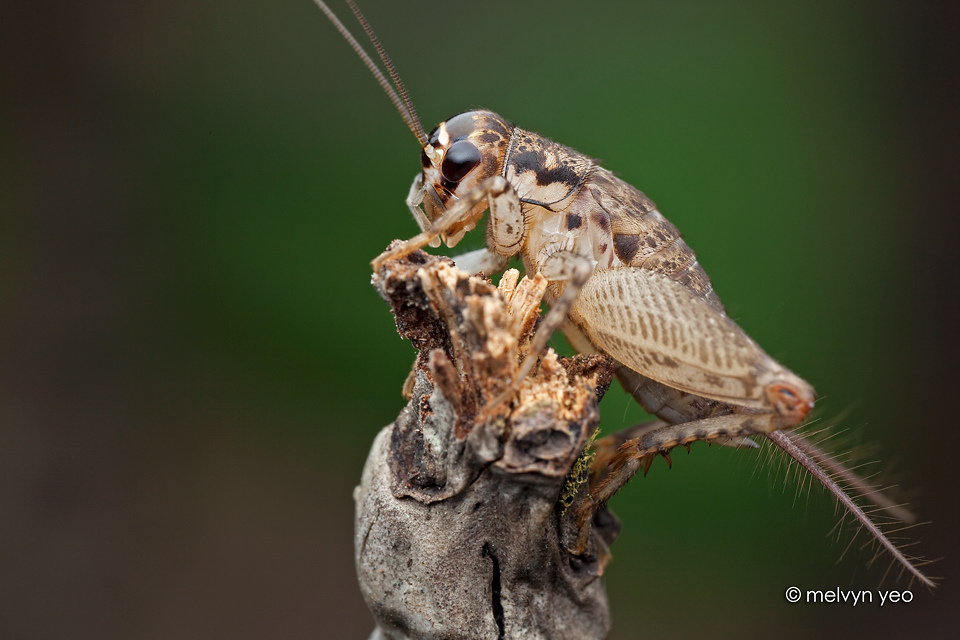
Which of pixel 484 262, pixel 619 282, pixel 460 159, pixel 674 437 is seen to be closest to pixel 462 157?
pixel 460 159

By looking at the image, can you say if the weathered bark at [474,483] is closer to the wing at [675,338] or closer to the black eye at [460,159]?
the wing at [675,338]

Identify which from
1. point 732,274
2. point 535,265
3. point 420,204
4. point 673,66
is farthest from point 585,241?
point 673,66

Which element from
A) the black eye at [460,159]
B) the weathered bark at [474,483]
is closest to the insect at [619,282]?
the black eye at [460,159]

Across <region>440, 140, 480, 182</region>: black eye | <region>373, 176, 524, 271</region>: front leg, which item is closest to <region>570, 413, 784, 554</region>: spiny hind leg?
<region>373, 176, 524, 271</region>: front leg

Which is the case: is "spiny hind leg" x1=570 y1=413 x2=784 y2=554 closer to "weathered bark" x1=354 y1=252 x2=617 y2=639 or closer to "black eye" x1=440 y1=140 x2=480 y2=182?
"weathered bark" x1=354 y1=252 x2=617 y2=639

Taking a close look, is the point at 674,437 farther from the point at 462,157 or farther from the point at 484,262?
the point at 462,157

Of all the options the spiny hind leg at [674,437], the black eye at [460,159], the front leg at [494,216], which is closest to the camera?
→ the spiny hind leg at [674,437]

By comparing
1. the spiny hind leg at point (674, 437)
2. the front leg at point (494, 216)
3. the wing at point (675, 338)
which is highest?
the front leg at point (494, 216)

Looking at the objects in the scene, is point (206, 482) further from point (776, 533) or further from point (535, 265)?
point (776, 533)
